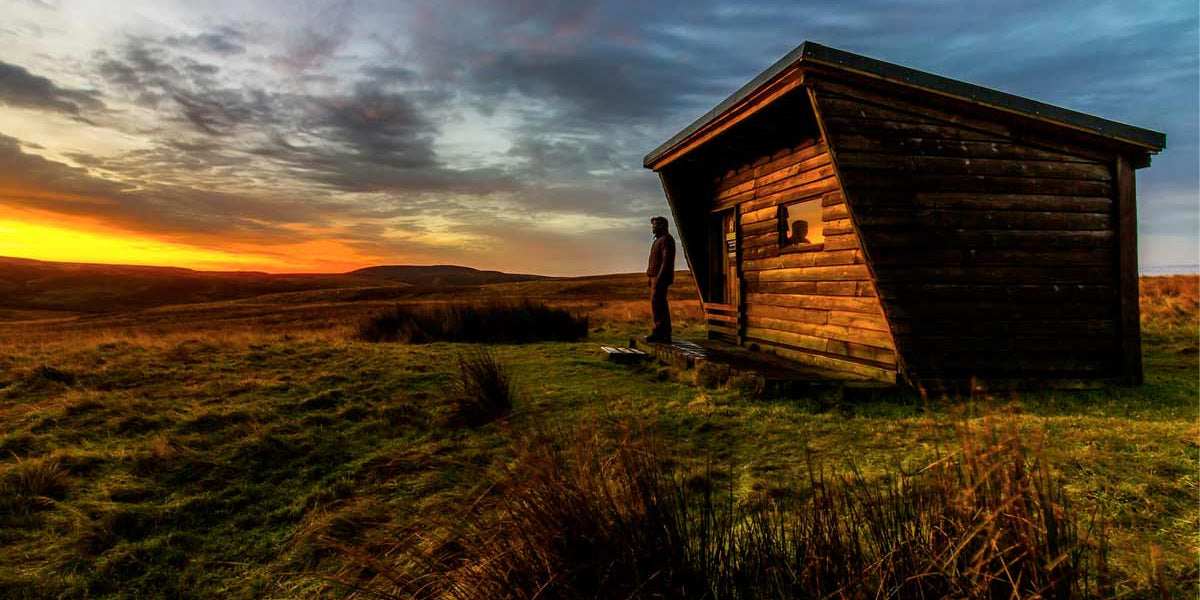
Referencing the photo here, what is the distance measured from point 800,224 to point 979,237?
244 centimetres

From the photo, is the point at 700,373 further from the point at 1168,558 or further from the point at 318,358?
the point at 318,358

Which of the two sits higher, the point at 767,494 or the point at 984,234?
the point at 984,234

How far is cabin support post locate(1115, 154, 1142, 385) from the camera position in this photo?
22.8 feet

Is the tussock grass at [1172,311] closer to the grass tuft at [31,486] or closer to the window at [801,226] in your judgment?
the window at [801,226]

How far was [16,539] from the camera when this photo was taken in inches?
146

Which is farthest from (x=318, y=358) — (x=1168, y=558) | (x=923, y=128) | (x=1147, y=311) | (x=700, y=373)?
(x=1147, y=311)

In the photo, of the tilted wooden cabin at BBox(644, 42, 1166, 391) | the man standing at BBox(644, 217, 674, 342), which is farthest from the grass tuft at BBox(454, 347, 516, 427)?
the tilted wooden cabin at BBox(644, 42, 1166, 391)

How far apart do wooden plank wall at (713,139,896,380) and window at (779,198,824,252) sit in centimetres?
10

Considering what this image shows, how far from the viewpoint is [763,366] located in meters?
7.75

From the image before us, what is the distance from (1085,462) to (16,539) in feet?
24.7

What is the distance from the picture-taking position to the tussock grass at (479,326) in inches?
535

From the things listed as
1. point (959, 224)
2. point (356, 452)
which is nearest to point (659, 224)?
point (959, 224)

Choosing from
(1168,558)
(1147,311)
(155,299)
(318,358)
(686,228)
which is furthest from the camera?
(155,299)

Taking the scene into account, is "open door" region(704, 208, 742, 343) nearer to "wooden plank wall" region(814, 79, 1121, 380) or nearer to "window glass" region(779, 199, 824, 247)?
"window glass" region(779, 199, 824, 247)
